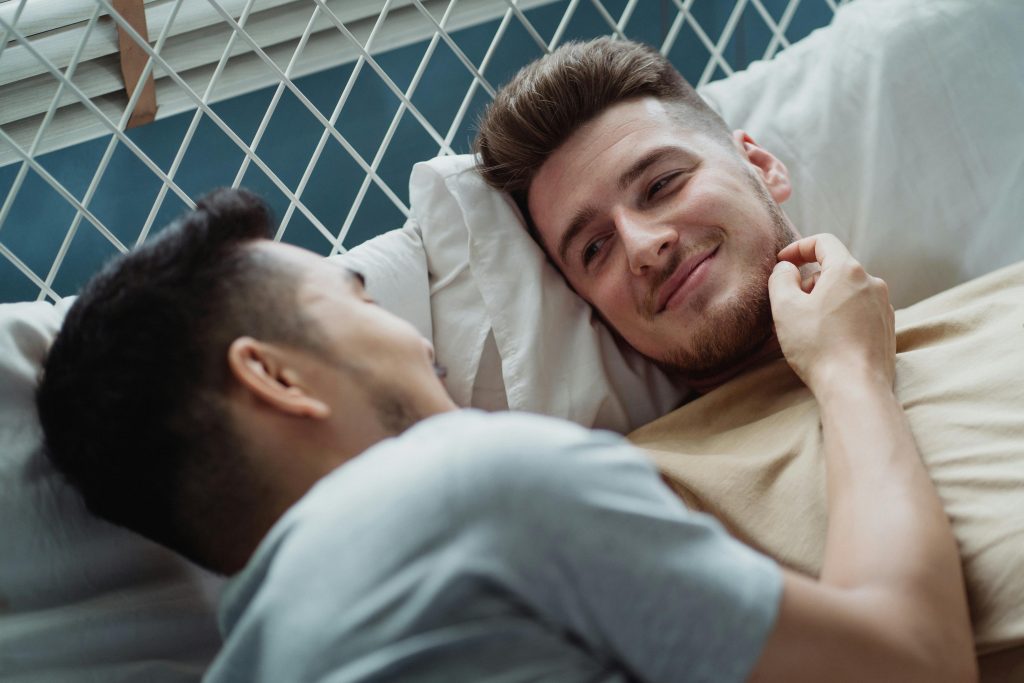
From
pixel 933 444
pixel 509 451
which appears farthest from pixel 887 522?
pixel 509 451

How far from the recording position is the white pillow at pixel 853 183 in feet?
3.87

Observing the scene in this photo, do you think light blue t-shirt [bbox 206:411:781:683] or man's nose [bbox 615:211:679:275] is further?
man's nose [bbox 615:211:679:275]

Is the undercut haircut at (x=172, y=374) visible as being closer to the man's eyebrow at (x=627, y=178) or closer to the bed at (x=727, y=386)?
the bed at (x=727, y=386)

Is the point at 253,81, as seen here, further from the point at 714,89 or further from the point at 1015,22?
the point at 1015,22

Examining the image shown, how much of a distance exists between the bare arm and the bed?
58 mm

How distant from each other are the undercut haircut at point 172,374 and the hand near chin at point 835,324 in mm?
489

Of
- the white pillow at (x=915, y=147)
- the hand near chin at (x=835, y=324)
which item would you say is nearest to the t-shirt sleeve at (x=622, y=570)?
the hand near chin at (x=835, y=324)

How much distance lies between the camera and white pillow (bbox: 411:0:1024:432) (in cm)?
118

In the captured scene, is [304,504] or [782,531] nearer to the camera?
[304,504]

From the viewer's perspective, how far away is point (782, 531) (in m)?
0.88

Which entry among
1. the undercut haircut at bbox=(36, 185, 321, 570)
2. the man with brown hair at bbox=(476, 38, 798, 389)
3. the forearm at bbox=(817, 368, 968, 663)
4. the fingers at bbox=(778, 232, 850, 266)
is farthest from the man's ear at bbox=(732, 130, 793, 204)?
the undercut haircut at bbox=(36, 185, 321, 570)

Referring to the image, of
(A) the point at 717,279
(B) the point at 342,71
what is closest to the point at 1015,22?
(A) the point at 717,279

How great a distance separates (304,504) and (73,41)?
1.09 meters

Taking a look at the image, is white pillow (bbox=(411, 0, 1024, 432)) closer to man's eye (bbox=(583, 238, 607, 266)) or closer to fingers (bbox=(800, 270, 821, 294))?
man's eye (bbox=(583, 238, 607, 266))
